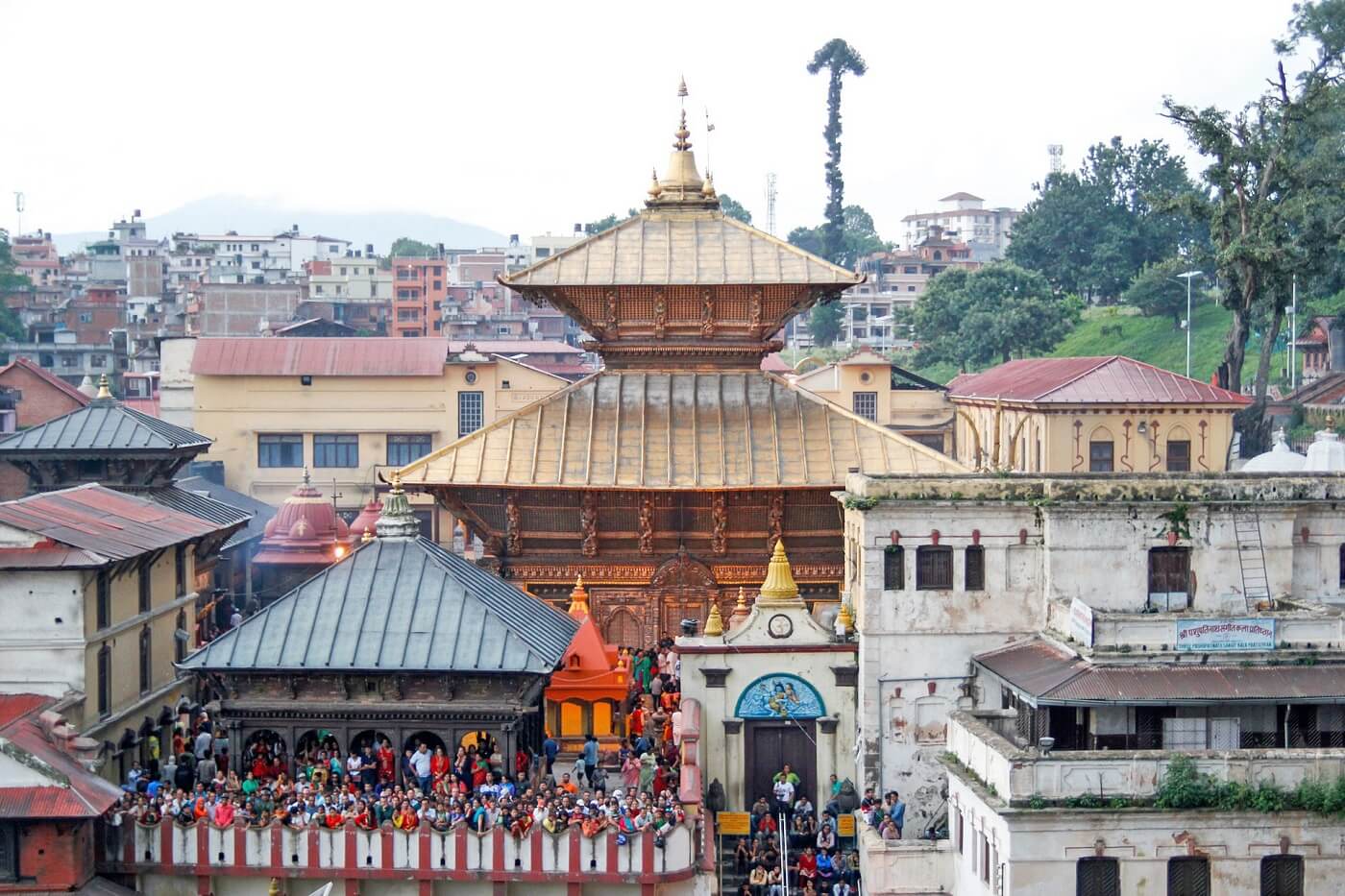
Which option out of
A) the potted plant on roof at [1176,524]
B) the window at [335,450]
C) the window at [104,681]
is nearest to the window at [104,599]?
the window at [104,681]

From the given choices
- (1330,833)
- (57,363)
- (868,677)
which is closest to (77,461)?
(868,677)

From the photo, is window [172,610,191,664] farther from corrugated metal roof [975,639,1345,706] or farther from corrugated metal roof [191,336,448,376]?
corrugated metal roof [191,336,448,376]

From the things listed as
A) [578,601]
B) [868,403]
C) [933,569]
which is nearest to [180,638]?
[578,601]

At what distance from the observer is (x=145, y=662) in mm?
40750

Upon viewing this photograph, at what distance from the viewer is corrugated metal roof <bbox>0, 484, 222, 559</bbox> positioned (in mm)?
36500

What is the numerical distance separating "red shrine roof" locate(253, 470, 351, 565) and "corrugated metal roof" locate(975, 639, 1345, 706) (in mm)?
31108

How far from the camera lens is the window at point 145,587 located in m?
40.2

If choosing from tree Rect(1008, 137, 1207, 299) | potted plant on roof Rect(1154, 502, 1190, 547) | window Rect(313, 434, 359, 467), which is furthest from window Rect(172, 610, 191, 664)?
tree Rect(1008, 137, 1207, 299)

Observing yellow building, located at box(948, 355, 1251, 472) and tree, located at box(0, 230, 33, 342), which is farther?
tree, located at box(0, 230, 33, 342)

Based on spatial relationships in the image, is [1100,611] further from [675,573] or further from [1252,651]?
[675,573]

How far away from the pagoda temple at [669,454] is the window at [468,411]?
112 feet

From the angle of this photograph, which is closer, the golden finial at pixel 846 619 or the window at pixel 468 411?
the golden finial at pixel 846 619

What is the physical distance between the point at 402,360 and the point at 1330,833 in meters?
54.0

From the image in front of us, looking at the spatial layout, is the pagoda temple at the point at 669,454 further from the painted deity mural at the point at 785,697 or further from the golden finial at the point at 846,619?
the painted deity mural at the point at 785,697
